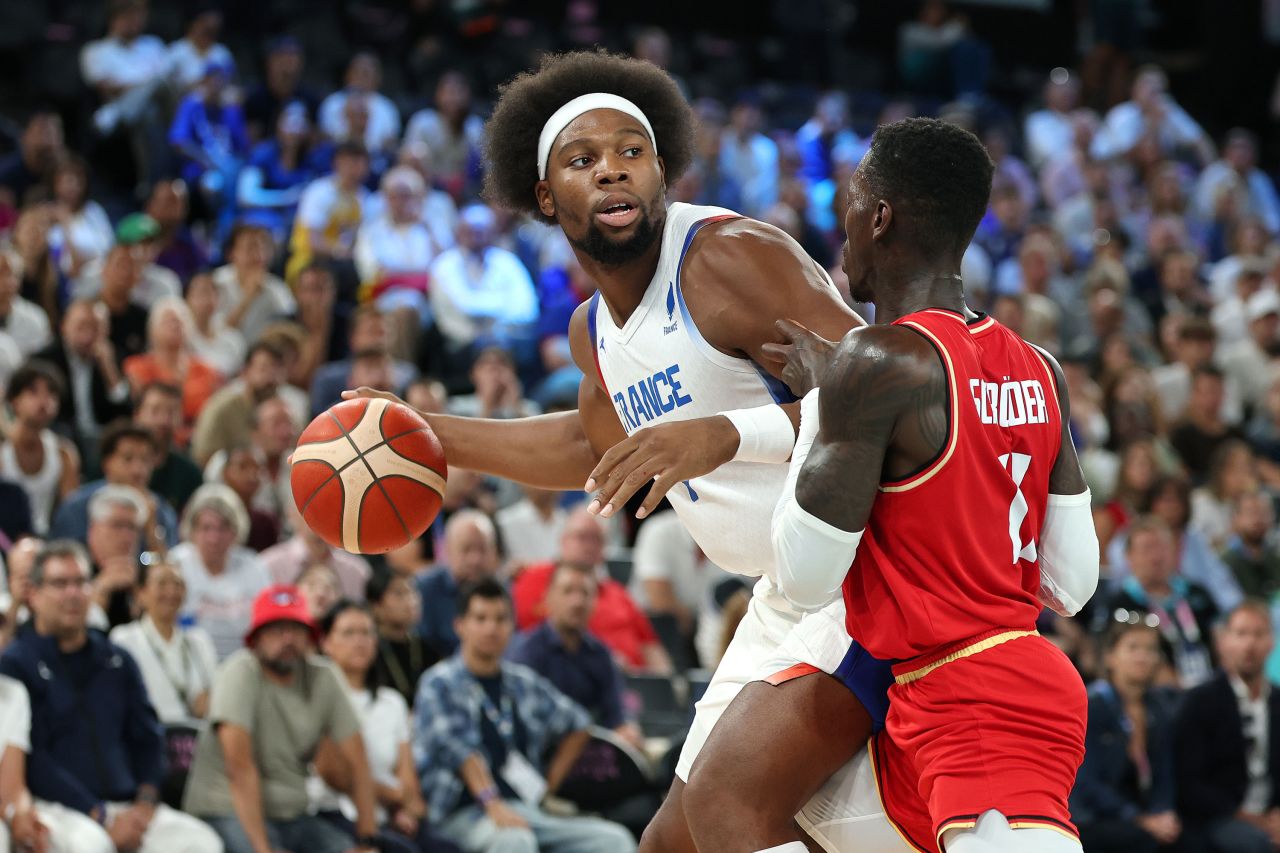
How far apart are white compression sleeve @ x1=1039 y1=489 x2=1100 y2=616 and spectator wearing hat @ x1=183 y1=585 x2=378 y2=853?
459 cm

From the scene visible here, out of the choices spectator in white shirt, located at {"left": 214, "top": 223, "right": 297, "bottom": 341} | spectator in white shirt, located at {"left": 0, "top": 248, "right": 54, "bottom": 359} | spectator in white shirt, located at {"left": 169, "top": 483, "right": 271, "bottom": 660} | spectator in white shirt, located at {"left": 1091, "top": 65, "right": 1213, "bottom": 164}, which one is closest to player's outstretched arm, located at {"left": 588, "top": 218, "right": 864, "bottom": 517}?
spectator in white shirt, located at {"left": 169, "top": 483, "right": 271, "bottom": 660}

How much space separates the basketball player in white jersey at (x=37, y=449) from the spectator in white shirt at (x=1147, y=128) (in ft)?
40.1

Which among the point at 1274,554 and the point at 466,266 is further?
the point at 466,266

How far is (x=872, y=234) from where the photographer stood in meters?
3.67

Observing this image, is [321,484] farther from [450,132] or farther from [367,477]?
[450,132]

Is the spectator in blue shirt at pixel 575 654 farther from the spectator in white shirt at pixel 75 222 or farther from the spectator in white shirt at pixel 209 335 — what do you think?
the spectator in white shirt at pixel 75 222

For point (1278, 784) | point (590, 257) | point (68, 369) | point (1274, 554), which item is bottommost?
point (1278, 784)

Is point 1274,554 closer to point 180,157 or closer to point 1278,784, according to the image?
point 1278,784

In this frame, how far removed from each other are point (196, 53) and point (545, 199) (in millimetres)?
10016

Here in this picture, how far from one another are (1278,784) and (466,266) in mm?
6608

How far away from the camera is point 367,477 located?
15.0 ft

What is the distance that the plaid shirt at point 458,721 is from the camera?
7977 mm

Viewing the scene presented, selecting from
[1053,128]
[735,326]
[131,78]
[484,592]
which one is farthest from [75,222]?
[1053,128]

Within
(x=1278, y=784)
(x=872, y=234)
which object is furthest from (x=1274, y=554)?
(x=872, y=234)
